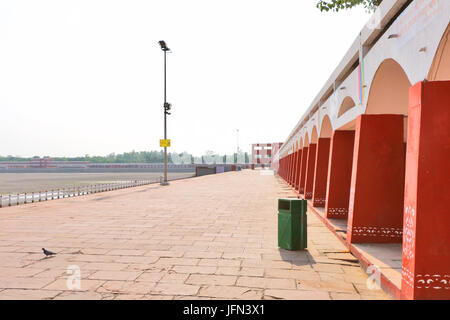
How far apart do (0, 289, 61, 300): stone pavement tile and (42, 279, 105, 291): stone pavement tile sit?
15 cm

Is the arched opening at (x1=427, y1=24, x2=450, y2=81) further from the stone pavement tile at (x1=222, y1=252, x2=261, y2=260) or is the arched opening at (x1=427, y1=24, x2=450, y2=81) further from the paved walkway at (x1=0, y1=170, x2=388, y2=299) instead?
the stone pavement tile at (x1=222, y1=252, x2=261, y2=260)

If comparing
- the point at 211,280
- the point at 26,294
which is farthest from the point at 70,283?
the point at 211,280

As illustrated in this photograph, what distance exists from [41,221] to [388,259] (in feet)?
32.3

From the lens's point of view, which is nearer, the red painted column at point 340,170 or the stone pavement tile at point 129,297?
the stone pavement tile at point 129,297

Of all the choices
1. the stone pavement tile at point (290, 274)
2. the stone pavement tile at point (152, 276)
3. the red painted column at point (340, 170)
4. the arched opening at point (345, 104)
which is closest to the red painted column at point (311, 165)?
the red painted column at point (340, 170)

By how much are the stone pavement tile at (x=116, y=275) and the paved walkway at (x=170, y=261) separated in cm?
2

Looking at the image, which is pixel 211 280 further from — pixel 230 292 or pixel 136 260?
pixel 136 260

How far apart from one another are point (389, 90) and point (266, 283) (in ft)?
13.9

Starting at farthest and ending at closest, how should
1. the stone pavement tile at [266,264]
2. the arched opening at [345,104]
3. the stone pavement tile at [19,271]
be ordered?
the arched opening at [345,104] → the stone pavement tile at [266,264] → the stone pavement tile at [19,271]

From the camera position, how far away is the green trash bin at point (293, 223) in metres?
6.33

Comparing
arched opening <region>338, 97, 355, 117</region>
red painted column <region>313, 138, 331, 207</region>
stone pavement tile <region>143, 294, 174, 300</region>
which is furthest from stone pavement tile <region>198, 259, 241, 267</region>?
red painted column <region>313, 138, 331, 207</region>

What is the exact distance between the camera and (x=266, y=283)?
4.66 metres

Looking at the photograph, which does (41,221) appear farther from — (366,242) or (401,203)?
(401,203)

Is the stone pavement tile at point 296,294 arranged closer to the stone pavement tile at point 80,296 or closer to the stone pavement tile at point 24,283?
the stone pavement tile at point 80,296
